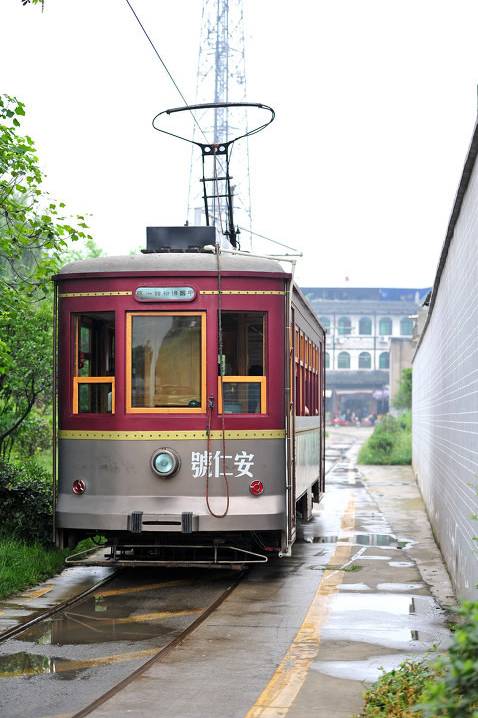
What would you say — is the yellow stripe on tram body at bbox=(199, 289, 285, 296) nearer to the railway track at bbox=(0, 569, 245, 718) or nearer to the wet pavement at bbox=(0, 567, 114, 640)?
the railway track at bbox=(0, 569, 245, 718)

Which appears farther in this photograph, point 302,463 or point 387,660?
point 302,463

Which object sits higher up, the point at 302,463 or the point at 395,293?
the point at 395,293

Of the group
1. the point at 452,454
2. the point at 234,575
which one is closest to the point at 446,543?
the point at 452,454

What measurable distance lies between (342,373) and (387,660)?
282 feet

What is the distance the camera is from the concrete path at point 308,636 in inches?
269

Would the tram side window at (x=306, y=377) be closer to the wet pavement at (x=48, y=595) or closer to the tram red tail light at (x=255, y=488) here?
the tram red tail light at (x=255, y=488)

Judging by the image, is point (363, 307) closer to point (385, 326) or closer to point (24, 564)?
point (385, 326)

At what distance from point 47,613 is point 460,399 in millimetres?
4219

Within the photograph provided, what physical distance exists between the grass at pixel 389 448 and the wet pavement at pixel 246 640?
938 inches

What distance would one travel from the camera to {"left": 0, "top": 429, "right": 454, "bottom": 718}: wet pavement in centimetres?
688

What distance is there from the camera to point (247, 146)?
37625mm

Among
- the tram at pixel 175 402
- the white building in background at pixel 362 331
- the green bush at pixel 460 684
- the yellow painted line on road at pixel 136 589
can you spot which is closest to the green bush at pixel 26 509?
the tram at pixel 175 402

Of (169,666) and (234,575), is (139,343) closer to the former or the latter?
(234,575)

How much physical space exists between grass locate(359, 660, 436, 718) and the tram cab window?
483 centimetres
